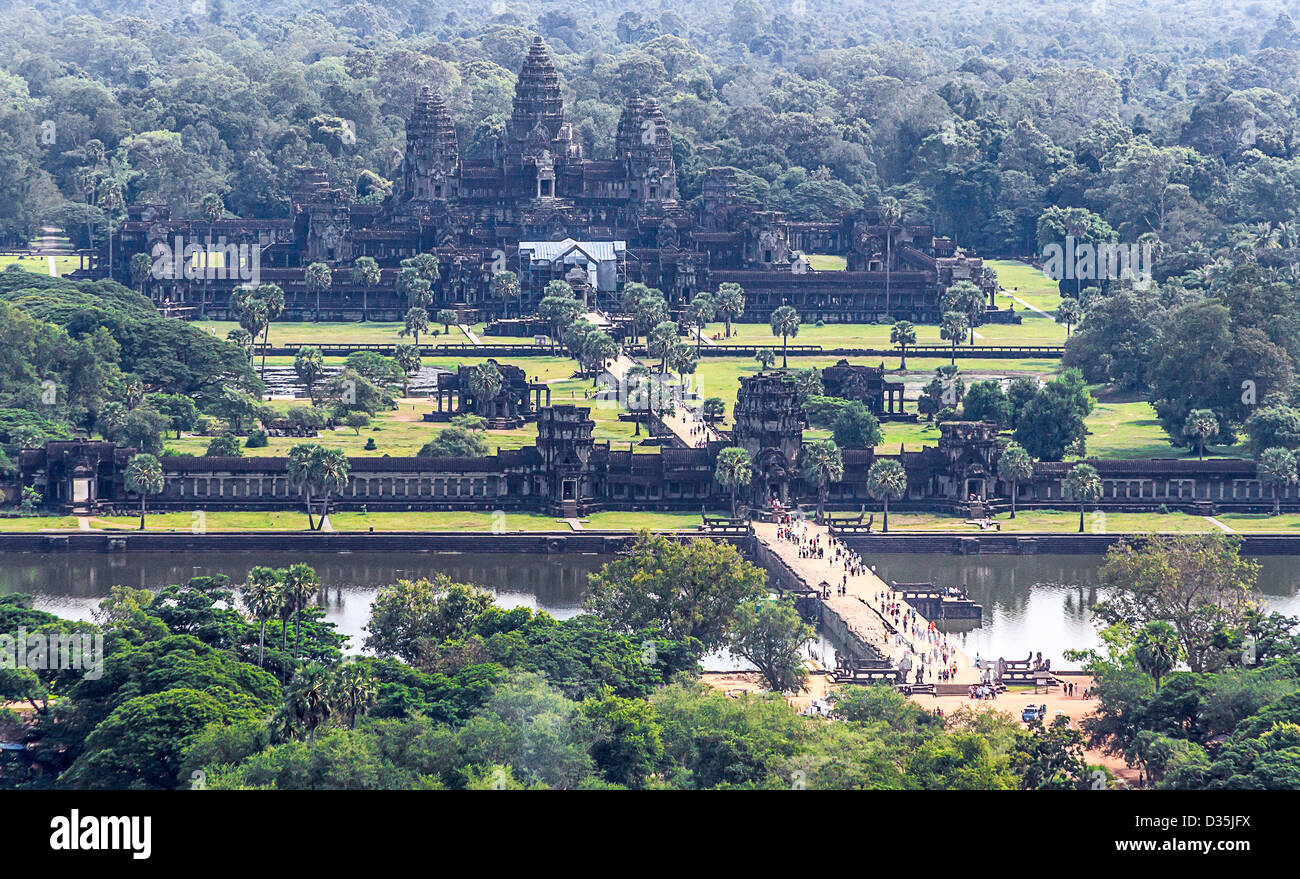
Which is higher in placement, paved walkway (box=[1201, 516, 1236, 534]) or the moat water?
paved walkway (box=[1201, 516, 1236, 534])

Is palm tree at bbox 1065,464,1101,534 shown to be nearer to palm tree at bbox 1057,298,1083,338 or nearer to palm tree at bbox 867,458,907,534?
palm tree at bbox 867,458,907,534

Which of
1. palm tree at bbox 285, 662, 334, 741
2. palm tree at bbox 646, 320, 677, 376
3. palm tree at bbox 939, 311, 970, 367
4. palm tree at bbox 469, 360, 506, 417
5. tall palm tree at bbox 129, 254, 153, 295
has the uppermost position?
tall palm tree at bbox 129, 254, 153, 295

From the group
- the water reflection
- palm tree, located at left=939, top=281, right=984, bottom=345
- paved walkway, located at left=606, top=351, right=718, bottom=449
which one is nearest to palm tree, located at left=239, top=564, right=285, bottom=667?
the water reflection

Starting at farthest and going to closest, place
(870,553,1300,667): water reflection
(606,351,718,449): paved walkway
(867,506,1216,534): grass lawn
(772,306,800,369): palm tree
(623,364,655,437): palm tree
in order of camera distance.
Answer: (772,306,800,369): palm tree
(623,364,655,437): palm tree
(606,351,718,449): paved walkway
(867,506,1216,534): grass lawn
(870,553,1300,667): water reflection

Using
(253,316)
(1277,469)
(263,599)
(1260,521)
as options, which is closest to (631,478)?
(1260,521)

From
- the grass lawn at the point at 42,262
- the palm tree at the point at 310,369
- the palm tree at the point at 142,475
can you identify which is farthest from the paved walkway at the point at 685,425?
the grass lawn at the point at 42,262

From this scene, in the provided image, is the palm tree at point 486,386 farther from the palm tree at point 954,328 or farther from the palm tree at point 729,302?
the palm tree at point 729,302

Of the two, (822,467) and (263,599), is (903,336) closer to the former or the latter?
(822,467)
